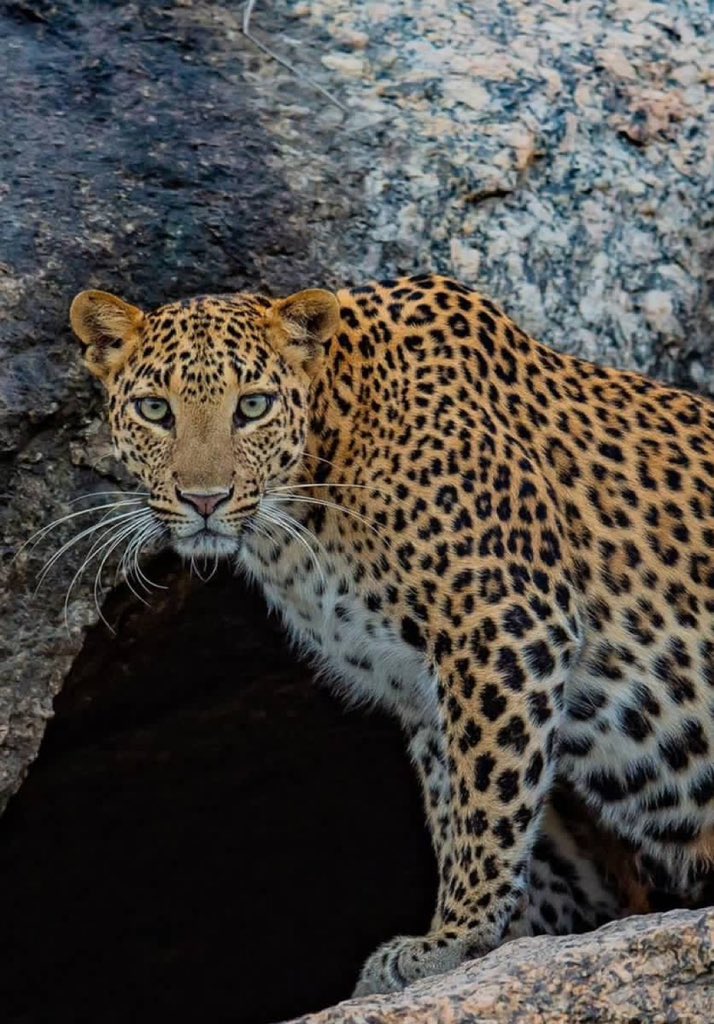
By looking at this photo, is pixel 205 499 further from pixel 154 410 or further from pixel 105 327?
pixel 105 327

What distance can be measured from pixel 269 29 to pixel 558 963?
505 centimetres

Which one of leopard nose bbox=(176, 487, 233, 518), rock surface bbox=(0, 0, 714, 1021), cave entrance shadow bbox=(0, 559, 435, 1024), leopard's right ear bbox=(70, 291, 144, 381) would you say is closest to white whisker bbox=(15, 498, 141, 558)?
rock surface bbox=(0, 0, 714, 1021)

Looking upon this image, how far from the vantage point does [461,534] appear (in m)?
7.64

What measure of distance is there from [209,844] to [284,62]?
3936 mm

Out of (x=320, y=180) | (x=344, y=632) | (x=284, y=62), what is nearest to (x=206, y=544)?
(x=344, y=632)

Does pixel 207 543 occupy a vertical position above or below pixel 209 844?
above

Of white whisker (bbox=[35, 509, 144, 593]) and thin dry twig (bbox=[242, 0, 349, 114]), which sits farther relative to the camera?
thin dry twig (bbox=[242, 0, 349, 114])

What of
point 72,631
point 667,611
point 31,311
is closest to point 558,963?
point 667,611

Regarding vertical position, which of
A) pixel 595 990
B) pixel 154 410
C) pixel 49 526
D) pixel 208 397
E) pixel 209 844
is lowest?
pixel 209 844

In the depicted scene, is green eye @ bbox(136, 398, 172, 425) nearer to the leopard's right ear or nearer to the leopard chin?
the leopard's right ear

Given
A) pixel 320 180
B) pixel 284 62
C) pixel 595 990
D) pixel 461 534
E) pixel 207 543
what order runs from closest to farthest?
pixel 595 990
pixel 207 543
pixel 461 534
pixel 320 180
pixel 284 62

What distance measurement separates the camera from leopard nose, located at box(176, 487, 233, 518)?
24.3ft

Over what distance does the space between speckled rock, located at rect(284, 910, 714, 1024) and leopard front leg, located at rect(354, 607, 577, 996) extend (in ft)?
5.20

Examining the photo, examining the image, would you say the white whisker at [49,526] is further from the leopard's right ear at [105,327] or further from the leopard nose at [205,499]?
the leopard nose at [205,499]
